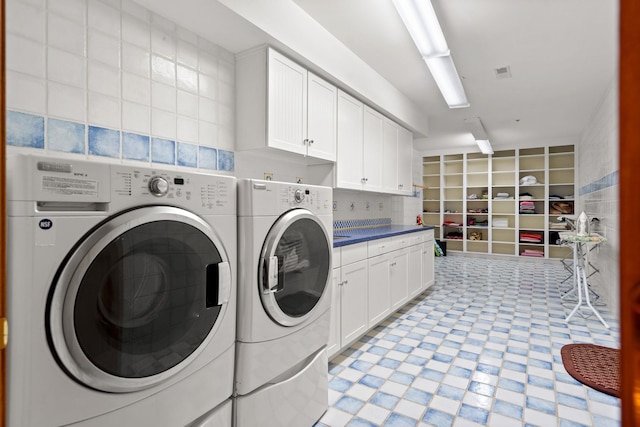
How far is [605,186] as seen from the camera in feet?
12.6

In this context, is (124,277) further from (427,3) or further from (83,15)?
(427,3)

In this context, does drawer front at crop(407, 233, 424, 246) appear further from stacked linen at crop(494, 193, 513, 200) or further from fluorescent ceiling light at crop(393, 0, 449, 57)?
stacked linen at crop(494, 193, 513, 200)

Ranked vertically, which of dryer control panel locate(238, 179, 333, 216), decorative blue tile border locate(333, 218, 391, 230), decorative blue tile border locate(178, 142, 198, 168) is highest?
decorative blue tile border locate(178, 142, 198, 168)

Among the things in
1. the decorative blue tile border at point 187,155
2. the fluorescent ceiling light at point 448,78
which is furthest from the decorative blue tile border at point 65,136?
the fluorescent ceiling light at point 448,78

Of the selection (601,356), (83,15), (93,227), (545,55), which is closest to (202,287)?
(93,227)

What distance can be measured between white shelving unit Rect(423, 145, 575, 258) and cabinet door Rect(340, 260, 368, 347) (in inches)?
195

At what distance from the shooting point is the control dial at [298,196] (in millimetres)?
1672

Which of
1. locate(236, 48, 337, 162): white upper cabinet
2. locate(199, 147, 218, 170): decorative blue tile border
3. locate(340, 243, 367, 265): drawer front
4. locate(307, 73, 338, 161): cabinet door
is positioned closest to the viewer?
locate(199, 147, 218, 170): decorative blue tile border

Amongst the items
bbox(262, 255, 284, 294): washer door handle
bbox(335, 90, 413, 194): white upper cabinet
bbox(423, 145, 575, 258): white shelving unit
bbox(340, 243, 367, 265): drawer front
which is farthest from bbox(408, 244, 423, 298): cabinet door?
bbox(423, 145, 575, 258): white shelving unit

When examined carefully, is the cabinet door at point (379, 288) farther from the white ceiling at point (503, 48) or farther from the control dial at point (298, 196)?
the white ceiling at point (503, 48)

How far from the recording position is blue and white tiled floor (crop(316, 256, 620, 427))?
1826 mm

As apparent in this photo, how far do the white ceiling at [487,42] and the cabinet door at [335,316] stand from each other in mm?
1653

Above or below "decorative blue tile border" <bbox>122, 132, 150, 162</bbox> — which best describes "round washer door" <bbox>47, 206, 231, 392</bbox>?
below

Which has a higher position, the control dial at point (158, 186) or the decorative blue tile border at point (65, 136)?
the decorative blue tile border at point (65, 136)
